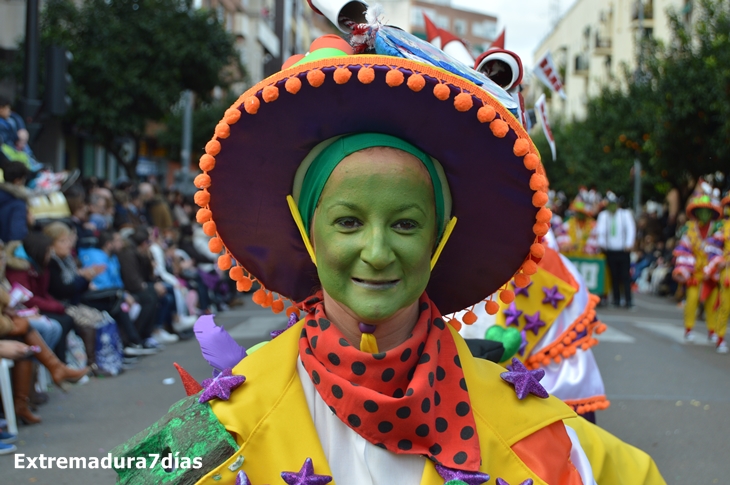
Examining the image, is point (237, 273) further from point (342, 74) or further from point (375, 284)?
point (342, 74)

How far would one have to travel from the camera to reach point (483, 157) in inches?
77.7

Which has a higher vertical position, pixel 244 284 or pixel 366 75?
pixel 366 75

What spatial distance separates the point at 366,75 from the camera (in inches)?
69.1

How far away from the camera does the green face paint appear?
183 centimetres

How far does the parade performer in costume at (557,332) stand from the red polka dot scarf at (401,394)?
1948mm

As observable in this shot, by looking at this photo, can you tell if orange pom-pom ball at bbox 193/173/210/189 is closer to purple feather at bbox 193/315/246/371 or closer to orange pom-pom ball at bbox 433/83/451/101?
purple feather at bbox 193/315/246/371

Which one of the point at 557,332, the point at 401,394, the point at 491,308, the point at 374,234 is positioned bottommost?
the point at 557,332

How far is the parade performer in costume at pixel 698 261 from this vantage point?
421 inches

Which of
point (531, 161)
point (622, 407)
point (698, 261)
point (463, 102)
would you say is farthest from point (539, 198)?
point (698, 261)

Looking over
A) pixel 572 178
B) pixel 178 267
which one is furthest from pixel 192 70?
pixel 572 178

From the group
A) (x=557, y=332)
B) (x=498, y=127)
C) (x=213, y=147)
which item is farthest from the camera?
(x=557, y=332)

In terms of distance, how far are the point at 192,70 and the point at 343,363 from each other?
1865cm

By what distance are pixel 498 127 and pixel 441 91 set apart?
6.6 inches

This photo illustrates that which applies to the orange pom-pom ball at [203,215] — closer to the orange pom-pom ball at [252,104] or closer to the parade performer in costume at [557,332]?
the orange pom-pom ball at [252,104]
